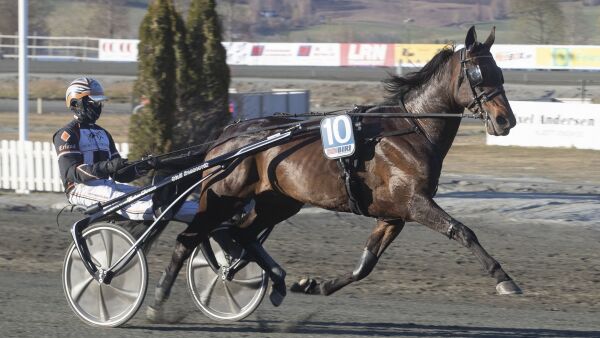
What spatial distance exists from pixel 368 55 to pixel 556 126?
76.1ft

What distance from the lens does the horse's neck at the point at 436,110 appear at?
19.0ft

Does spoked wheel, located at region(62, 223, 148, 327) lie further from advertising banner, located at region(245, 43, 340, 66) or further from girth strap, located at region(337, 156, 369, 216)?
advertising banner, located at region(245, 43, 340, 66)

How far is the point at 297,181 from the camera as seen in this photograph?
6035 millimetres

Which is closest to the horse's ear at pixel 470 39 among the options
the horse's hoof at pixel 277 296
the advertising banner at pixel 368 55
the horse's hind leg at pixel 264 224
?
the horse's hind leg at pixel 264 224

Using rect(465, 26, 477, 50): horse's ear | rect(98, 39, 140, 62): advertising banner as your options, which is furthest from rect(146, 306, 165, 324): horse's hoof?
rect(98, 39, 140, 62): advertising banner

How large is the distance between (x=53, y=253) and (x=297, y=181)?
4.06 m

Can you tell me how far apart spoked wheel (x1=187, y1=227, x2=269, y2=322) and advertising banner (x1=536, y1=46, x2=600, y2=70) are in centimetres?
3275

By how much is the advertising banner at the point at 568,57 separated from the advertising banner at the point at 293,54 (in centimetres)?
881

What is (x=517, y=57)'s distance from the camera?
38.4 metres

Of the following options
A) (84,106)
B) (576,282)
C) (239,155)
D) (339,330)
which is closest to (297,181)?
(239,155)

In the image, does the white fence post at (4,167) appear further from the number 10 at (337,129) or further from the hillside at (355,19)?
the hillside at (355,19)

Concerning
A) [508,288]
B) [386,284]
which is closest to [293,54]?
[386,284]

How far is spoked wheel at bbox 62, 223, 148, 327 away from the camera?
19.8 ft

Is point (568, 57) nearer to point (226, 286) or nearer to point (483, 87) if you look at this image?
point (226, 286)
